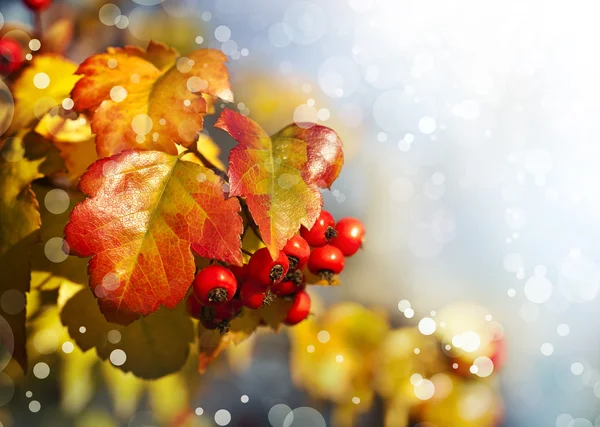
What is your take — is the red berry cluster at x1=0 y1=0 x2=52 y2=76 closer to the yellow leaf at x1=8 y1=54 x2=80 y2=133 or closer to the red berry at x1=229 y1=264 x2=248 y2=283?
the yellow leaf at x1=8 y1=54 x2=80 y2=133

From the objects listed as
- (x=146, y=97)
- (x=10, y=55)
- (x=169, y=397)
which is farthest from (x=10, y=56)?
(x=169, y=397)

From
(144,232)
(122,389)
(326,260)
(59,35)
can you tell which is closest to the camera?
(144,232)

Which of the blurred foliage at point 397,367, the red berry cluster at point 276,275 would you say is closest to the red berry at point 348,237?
the red berry cluster at point 276,275

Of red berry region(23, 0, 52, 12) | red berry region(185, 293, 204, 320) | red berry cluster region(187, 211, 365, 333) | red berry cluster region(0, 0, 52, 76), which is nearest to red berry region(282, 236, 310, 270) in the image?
red berry cluster region(187, 211, 365, 333)

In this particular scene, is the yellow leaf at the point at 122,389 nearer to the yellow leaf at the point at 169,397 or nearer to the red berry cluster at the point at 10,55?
the yellow leaf at the point at 169,397

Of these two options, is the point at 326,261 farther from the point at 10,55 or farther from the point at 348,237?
the point at 10,55
